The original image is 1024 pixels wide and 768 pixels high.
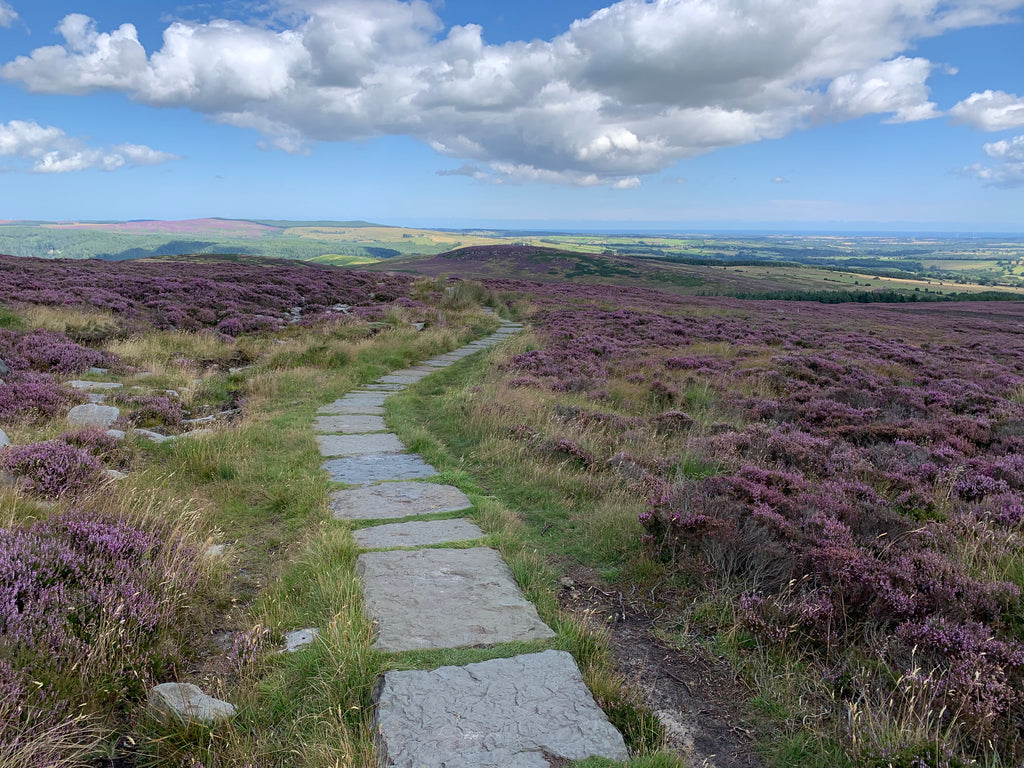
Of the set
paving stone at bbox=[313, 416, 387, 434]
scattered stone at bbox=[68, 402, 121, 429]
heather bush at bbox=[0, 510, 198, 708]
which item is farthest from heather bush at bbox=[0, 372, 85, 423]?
heather bush at bbox=[0, 510, 198, 708]

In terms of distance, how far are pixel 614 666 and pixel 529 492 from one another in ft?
10.9

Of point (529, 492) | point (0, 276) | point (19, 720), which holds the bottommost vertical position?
point (529, 492)

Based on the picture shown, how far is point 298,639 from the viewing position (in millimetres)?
3707

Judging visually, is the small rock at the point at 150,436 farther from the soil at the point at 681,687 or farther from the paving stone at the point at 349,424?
the soil at the point at 681,687

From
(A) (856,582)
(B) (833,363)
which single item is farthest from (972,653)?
(B) (833,363)

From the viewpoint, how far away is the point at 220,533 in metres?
5.17

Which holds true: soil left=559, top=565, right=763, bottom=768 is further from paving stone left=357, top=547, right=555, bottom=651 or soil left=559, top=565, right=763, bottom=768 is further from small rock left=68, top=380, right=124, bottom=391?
small rock left=68, top=380, right=124, bottom=391

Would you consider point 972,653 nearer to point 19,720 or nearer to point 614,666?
point 614,666

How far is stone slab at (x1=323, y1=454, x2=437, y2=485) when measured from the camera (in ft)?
22.2

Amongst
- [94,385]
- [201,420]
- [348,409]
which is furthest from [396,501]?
[94,385]

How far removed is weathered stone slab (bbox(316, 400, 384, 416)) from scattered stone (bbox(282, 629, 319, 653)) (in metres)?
6.27

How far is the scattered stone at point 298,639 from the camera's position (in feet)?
11.8

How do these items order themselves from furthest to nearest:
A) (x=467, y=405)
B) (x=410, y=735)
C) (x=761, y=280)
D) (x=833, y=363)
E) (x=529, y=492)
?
(x=761, y=280)
(x=833, y=363)
(x=467, y=405)
(x=529, y=492)
(x=410, y=735)

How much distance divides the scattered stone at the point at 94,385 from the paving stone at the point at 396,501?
5759 mm
